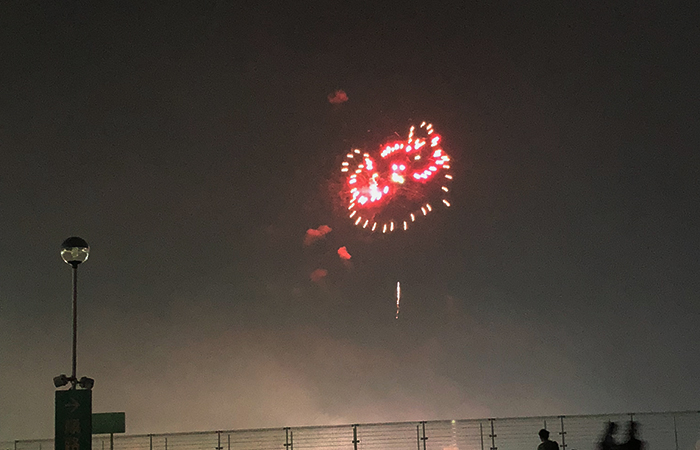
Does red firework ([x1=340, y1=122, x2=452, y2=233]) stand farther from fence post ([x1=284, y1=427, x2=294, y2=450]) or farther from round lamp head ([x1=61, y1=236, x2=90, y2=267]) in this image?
round lamp head ([x1=61, y1=236, x2=90, y2=267])

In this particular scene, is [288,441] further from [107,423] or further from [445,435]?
[107,423]

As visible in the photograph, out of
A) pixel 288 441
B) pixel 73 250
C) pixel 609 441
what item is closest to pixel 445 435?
pixel 288 441

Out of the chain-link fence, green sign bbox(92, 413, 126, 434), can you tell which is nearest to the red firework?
the chain-link fence

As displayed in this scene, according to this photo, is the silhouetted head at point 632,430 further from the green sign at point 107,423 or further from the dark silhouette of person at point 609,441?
the green sign at point 107,423

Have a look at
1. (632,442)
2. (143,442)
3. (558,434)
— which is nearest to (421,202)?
(558,434)

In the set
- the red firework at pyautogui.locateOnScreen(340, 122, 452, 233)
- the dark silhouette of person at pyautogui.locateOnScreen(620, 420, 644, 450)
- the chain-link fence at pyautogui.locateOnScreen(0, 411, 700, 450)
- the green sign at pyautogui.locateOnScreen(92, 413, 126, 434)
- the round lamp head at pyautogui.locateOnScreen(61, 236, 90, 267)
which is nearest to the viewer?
the dark silhouette of person at pyautogui.locateOnScreen(620, 420, 644, 450)

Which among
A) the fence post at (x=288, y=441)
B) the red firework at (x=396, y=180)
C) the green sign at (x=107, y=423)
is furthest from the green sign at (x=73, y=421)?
the red firework at (x=396, y=180)

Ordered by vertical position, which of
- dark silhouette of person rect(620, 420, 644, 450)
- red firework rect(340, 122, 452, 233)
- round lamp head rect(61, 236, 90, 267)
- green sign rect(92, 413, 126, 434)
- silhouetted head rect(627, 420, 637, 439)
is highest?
red firework rect(340, 122, 452, 233)

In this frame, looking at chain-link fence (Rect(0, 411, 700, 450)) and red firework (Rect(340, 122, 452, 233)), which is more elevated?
red firework (Rect(340, 122, 452, 233))
